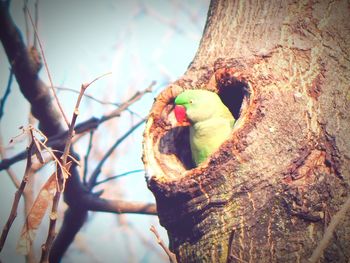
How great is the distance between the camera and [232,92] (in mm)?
2506

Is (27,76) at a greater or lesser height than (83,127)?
greater

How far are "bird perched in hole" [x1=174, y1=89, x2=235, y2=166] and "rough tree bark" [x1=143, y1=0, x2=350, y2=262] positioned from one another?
34 cm

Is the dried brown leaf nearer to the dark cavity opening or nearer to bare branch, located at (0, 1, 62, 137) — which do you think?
the dark cavity opening

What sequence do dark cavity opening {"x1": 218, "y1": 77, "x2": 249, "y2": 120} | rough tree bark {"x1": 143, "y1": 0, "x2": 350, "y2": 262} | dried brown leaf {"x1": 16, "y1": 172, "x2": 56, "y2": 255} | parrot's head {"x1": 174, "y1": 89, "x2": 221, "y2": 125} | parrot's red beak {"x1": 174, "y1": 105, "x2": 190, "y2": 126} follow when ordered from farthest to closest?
parrot's red beak {"x1": 174, "y1": 105, "x2": 190, "y2": 126}, parrot's head {"x1": 174, "y1": 89, "x2": 221, "y2": 125}, dark cavity opening {"x1": 218, "y1": 77, "x2": 249, "y2": 120}, rough tree bark {"x1": 143, "y1": 0, "x2": 350, "y2": 262}, dried brown leaf {"x1": 16, "y1": 172, "x2": 56, "y2": 255}

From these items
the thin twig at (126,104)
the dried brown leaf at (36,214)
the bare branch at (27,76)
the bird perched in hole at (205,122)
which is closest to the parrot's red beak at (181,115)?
the bird perched in hole at (205,122)

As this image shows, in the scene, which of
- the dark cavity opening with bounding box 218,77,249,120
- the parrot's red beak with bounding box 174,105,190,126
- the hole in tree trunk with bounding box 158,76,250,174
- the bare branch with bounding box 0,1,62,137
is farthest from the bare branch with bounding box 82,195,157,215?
the dark cavity opening with bounding box 218,77,249,120

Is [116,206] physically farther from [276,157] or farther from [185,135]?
[276,157]

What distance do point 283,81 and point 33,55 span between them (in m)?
1.74

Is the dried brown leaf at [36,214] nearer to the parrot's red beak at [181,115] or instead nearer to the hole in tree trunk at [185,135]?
the hole in tree trunk at [185,135]

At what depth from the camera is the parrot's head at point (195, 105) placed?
96.1 inches

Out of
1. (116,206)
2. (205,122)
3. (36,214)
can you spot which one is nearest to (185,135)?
(205,122)

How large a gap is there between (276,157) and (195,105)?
841 mm

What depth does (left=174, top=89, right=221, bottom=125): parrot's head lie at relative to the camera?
8.01 ft

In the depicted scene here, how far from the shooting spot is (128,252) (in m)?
6.66
